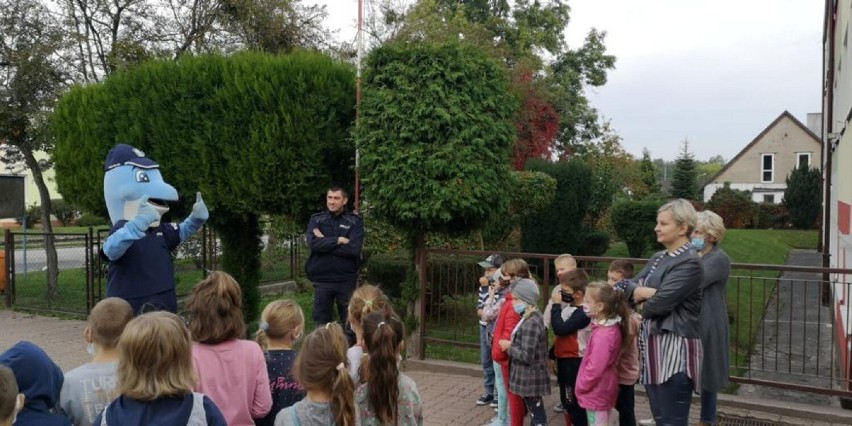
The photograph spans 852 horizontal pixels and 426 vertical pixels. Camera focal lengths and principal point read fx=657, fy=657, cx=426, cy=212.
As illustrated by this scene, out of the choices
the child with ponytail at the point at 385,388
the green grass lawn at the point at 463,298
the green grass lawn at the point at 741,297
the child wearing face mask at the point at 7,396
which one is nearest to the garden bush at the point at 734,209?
the green grass lawn at the point at 741,297

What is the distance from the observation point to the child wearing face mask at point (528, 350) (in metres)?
4.60

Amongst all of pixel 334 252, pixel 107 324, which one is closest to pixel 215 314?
pixel 107 324

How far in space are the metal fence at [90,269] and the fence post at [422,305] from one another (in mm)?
4091

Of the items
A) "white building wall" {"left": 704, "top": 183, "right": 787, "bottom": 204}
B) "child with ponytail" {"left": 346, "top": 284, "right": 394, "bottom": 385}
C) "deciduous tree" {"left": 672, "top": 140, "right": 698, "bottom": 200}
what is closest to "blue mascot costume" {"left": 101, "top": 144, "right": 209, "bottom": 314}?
"child with ponytail" {"left": 346, "top": 284, "right": 394, "bottom": 385}

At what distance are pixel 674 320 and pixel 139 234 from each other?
3817 mm

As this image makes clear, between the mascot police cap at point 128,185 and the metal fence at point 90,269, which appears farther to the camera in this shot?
the metal fence at point 90,269

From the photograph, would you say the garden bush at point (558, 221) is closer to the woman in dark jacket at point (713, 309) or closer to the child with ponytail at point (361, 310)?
the woman in dark jacket at point (713, 309)

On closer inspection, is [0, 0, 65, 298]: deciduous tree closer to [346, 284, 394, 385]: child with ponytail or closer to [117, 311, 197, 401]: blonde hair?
[346, 284, 394, 385]: child with ponytail

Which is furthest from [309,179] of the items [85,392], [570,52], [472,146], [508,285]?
[570,52]

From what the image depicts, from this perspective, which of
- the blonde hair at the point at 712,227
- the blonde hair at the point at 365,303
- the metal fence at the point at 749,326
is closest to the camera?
the blonde hair at the point at 365,303

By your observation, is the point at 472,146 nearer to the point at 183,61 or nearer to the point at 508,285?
the point at 508,285

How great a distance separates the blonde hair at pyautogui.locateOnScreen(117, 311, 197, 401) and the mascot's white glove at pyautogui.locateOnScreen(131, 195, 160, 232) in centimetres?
265

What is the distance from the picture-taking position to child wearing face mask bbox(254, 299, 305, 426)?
3.39 meters

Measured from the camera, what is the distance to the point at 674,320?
4.09 metres
